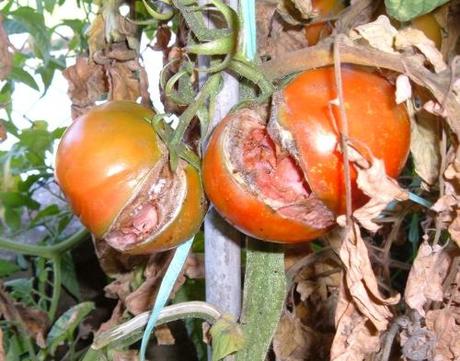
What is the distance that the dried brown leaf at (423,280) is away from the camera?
0.59 metres

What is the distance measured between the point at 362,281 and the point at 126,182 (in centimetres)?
23

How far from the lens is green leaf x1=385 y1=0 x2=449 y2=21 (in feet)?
2.10

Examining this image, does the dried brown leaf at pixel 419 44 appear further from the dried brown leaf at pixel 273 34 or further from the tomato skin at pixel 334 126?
the dried brown leaf at pixel 273 34

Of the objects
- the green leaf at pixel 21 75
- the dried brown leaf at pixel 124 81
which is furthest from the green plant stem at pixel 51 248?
the dried brown leaf at pixel 124 81

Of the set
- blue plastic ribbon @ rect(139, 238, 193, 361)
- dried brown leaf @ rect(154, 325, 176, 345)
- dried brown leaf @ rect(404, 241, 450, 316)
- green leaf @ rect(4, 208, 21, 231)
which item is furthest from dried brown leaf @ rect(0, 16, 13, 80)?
green leaf @ rect(4, 208, 21, 231)

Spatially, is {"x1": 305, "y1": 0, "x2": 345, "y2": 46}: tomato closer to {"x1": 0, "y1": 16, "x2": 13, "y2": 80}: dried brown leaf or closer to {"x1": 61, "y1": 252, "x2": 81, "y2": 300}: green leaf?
{"x1": 0, "y1": 16, "x2": 13, "y2": 80}: dried brown leaf

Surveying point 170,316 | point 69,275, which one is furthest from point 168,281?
point 69,275

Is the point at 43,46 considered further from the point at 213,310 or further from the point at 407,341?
the point at 407,341

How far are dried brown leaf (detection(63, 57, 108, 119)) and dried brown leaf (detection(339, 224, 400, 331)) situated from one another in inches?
19.2

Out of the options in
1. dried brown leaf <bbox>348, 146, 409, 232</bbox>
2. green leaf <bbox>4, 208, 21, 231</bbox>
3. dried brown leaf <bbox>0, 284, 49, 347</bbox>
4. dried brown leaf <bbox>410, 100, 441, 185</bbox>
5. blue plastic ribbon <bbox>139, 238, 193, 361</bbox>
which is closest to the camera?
dried brown leaf <bbox>348, 146, 409, 232</bbox>

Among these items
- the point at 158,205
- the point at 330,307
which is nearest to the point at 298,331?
the point at 330,307

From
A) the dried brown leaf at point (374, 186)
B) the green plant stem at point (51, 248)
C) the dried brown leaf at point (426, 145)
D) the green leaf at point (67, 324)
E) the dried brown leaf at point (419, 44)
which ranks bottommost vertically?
the green leaf at point (67, 324)

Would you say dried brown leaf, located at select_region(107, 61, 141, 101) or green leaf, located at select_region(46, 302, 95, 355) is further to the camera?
green leaf, located at select_region(46, 302, 95, 355)

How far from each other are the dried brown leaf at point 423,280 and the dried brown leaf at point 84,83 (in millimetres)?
509
